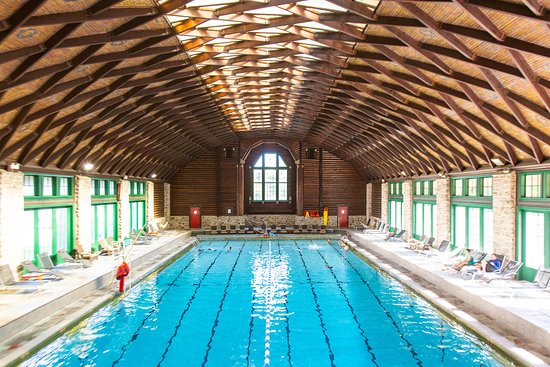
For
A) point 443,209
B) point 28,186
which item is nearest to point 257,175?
point 443,209

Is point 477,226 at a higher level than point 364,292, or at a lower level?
higher

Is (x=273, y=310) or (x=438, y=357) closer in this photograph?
(x=438, y=357)

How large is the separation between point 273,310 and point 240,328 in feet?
4.85

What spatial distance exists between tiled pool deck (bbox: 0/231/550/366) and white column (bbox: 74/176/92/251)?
172 centimetres

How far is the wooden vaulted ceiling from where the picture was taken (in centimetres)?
698

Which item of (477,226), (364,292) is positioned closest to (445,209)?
(477,226)

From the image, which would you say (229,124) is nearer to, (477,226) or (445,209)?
(445,209)

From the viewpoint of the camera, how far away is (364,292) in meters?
12.3

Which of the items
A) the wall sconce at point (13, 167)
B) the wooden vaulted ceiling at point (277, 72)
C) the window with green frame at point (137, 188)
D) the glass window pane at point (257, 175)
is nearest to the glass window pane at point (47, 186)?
the wooden vaulted ceiling at point (277, 72)

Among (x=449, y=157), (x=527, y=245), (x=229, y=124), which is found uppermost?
(x=229, y=124)

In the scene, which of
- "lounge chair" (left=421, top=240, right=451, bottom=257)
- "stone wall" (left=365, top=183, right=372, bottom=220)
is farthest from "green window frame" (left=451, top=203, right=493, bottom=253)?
"stone wall" (left=365, top=183, right=372, bottom=220)

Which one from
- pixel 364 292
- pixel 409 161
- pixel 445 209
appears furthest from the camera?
pixel 409 161

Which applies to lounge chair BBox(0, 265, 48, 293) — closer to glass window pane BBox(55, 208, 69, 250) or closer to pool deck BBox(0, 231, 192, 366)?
pool deck BBox(0, 231, 192, 366)

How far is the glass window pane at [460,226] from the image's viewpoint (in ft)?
53.5
